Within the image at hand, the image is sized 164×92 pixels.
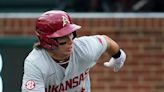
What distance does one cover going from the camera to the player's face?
5.94 metres

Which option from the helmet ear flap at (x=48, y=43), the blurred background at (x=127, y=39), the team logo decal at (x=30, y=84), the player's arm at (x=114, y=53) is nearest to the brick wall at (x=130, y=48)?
the blurred background at (x=127, y=39)

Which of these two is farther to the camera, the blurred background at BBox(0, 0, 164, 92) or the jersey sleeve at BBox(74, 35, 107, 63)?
the blurred background at BBox(0, 0, 164, 92)

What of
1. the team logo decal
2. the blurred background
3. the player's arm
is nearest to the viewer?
the team logo decal

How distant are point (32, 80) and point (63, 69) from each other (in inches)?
17.2

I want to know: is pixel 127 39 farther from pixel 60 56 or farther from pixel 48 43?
pixel 48 43

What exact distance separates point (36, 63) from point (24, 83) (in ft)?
0.70

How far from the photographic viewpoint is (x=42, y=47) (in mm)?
6156

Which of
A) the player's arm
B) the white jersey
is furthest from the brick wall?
the white jersey

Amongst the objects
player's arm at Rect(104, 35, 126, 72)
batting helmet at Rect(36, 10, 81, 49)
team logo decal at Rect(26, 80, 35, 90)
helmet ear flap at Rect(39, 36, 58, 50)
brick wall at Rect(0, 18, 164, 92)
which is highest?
batting helmet at Rect(36, 10, 81, 49)

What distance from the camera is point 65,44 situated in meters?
5.94

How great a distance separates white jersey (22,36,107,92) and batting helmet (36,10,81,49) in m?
0.21

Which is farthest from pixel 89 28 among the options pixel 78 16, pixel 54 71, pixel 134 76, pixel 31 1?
pixel 54 71

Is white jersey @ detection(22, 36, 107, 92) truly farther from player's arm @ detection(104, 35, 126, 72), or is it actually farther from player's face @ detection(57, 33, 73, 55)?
player's face @ detection(57, 33, 73, 55)

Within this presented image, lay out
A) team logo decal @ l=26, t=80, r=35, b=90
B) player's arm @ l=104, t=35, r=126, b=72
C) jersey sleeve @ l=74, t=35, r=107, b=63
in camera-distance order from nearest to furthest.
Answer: team logo decal @ l=26, t=80, r=35, b=90, jersey sleeve @ l=74, t=35, r=107, b=63, player's arm @ l=104, t=35, r=126, b=72
